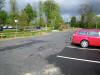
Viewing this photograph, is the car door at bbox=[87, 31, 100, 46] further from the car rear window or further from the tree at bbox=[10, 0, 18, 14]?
the tree at bbox=[10, 0, 18, 14]

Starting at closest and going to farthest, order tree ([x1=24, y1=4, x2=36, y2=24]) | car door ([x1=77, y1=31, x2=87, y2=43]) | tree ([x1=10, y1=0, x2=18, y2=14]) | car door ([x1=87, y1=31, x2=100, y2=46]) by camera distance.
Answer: car door ([x1=87, y1=31, x2=100, y2=46])
car door ([x1=77, y1=31, x2=87, y2=43])
tree ([x1=10, y1=0, x2=18, y2=14])
tree ([x1=24, y1=4, x2=36, y2=24])

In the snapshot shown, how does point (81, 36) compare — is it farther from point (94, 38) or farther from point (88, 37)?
point (94, 38)

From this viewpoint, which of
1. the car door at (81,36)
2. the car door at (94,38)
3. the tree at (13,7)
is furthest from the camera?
the tree at (13,7)

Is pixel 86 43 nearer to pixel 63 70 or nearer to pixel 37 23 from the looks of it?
pixel 63 70

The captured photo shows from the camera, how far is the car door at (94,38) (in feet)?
23.4

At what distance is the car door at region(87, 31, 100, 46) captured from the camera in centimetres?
713

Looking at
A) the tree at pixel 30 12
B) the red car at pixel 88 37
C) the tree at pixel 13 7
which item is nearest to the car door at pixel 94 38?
the red car at pixel 88 37

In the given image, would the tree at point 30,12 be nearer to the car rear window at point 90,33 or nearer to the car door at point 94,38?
the car rear window at point 90,33

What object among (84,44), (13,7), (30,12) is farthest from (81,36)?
(13,7)

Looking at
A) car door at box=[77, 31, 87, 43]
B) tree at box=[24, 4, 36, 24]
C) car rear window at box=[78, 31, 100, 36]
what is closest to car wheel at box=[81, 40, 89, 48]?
car door at box=[77, 31, 87, 43]

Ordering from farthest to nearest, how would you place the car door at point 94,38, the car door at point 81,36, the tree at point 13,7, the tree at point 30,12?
1. the tree at point 30,12
2. the tree at point 13,7
3. the car door at point 81,36
4. the car door at point 94,38

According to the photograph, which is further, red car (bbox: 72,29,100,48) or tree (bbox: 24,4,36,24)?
tree (bbox: 24,4,36,24)

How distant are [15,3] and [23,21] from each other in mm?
21356

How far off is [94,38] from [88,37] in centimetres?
48
